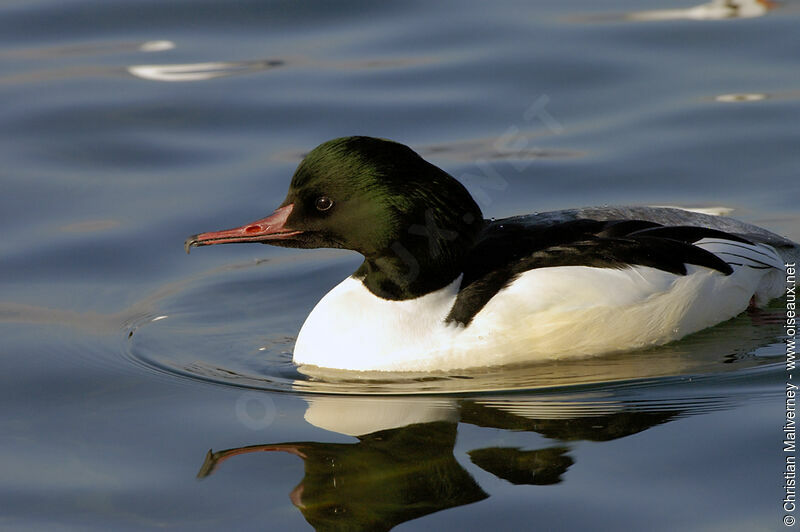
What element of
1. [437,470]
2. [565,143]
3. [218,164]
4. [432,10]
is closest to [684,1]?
[432,10]

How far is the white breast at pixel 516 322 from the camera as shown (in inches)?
263

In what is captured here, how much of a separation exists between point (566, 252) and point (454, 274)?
2.01ft

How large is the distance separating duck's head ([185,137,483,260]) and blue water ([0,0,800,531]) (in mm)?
736

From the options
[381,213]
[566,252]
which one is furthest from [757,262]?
[381,213]

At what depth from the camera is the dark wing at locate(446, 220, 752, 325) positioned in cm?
675

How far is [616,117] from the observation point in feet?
35.0

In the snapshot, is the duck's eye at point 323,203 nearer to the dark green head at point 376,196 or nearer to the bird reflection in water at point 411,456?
the dark green head at point 376,196

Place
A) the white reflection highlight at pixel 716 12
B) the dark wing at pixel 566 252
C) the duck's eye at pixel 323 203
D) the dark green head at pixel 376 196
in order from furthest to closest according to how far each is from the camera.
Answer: the white reflection highlight at pixel 716 12 → the dark wing at pixel 566 252 → the duck's eye at pixel 323 203 → the dark green head at pixel 376 196

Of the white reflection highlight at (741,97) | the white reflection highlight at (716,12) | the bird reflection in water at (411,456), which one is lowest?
the bird reflection in water at (411,456)

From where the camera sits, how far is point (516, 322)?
668 cm

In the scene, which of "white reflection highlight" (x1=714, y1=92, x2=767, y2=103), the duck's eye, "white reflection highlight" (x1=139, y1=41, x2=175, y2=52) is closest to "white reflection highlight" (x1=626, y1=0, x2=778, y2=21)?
"white reflection highlight" (x1=714, y1=92, x2=767, y2=103)

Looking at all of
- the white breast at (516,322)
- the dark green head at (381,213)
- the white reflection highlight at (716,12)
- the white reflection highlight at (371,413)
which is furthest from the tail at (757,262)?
the white reflection highlight at (716,12)

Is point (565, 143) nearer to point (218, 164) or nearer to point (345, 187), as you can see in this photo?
point (218, 164)

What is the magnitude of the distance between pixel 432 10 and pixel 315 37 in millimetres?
1378
